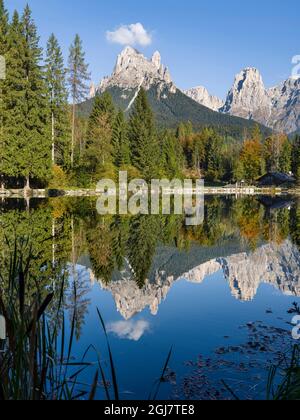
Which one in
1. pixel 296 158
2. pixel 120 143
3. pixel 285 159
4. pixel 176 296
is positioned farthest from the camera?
pixel 285 159

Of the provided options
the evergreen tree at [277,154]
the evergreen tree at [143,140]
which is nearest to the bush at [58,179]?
the evergreen tree at [143,140]

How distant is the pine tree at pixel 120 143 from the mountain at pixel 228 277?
40.5m

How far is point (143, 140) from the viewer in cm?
5675

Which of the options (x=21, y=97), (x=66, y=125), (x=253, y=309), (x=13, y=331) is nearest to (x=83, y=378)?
(x=13, y=331)

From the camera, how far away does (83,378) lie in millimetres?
4738

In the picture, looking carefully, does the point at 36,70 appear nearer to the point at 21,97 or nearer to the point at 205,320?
the point at 21,97

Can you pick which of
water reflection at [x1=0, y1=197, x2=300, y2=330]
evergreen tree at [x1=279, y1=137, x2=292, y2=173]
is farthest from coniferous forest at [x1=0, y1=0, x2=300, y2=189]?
evergreen tree at [x1=279, y1=137, x2=292, y2=173]

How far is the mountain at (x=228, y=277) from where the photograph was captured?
8289 millimetres

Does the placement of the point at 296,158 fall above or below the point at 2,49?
below

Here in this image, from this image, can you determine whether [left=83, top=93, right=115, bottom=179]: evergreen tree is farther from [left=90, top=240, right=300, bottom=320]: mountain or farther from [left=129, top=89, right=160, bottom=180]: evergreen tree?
[left=90, top=240, right=300, bottom=320]: mountain

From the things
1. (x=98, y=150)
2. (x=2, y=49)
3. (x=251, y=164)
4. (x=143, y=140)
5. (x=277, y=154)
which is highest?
(x=2, y=49)

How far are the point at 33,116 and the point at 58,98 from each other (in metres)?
6.68

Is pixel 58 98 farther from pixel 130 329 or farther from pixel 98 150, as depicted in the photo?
pixel 130 329

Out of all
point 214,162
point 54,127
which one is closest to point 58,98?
point 54,127
